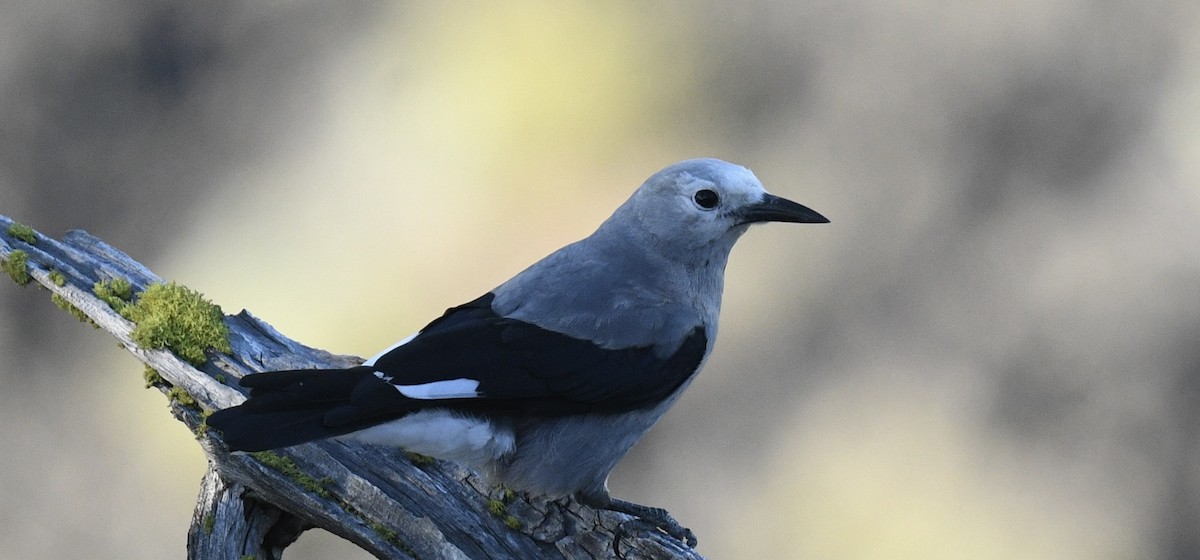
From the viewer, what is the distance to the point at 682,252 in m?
2.91

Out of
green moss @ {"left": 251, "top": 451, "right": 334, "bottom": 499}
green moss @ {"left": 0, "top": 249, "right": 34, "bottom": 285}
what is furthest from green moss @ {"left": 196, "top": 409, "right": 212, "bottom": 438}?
green moss @ {"left": 0, "top": 249, "right": 34, "bottom": 285}

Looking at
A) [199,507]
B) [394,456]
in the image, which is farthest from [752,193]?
[199,507]

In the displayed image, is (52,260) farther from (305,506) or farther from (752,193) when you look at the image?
(752,193)

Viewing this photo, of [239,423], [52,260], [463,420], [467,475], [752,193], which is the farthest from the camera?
[52,260]

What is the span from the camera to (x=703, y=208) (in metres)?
2.87

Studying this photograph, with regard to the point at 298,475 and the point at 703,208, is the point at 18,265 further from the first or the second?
the point at 703,208

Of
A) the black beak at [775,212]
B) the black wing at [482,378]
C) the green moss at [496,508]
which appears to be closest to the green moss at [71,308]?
the black wing at [482,378]

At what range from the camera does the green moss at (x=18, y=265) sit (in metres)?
3.21

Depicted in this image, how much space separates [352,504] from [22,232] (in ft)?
4.09

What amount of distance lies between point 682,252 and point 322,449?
98 centimetres

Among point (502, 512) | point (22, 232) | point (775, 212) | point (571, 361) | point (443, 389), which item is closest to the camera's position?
point (443, 389)

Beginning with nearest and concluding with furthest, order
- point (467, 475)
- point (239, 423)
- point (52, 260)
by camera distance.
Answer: point (239, 423), point (467, 475), point (52, 260)

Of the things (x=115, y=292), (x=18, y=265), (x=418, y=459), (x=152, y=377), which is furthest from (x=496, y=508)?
(x=18, y=265)

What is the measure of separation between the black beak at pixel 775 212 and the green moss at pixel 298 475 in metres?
1.17
